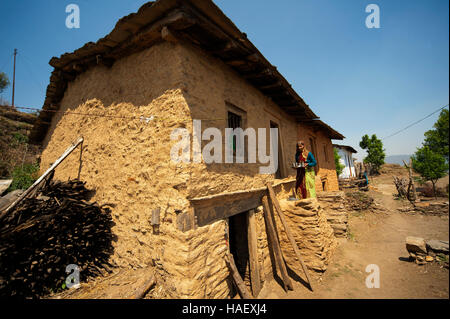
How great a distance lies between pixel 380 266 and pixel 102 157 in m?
7.92

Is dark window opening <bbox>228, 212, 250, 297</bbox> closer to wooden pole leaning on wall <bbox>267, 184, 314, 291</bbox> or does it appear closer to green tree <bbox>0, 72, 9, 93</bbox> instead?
wooden pole leaning on wall <bbox>267, 184, 314, 291</bbox>

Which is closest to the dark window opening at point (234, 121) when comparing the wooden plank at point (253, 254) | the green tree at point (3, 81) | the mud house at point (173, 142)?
the mud house at point (173, 142)

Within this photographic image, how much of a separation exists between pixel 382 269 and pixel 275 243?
273cm

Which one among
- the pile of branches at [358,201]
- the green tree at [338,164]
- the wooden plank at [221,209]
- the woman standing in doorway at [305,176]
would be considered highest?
the green tree at [338,164]

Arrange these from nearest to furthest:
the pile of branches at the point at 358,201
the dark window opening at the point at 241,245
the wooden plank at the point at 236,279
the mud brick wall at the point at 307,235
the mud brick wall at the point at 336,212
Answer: the wooden plank at the point at 236,279, the mud brick wall at the point at 307,235, the dark window opening at the point at 241,245, the mud brick wall at the point at 336,212, the pile of branches at the point at 358,201

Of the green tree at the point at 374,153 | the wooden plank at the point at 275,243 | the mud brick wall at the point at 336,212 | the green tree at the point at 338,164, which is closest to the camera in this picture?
the wooden plank at the point at 275,243

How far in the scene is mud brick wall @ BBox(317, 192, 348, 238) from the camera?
269 inches

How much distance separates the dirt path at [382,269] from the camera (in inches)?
126

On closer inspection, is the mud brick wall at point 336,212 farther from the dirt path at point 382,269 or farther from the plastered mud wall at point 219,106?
the plastered mud wall at point 219,106

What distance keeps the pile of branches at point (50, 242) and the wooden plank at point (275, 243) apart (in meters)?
3.98

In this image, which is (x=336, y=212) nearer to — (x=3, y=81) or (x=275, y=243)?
(x=275, y=243)

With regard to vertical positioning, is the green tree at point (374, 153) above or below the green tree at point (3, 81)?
below
